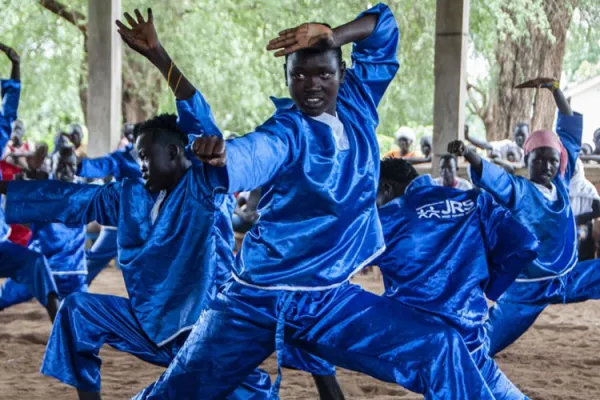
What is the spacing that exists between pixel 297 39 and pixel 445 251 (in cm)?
156

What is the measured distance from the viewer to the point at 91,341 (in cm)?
424

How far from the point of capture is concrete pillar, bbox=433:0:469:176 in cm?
948

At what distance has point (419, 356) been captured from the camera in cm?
298

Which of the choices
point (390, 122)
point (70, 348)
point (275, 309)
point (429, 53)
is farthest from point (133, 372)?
point (390, 122)

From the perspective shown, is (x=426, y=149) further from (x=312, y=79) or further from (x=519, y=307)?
(x=312, y=79)

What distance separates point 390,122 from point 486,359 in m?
13.0

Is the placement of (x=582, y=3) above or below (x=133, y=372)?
above

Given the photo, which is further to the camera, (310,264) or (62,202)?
(62,202)

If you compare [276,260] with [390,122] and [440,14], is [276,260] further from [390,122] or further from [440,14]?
[390,122]

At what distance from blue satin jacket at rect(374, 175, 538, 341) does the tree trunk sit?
11146mm

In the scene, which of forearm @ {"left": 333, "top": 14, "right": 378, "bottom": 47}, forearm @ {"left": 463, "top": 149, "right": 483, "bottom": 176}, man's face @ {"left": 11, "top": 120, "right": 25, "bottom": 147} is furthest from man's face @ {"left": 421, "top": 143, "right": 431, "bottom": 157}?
forearm @ {"left": 333, "top": 14, "right": 378, "bottom": 47}

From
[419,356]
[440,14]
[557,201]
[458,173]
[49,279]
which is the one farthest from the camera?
[458,173]

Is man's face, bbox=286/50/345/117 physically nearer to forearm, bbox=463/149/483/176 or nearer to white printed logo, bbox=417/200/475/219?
white printed logo, bbox=417/200/475/219

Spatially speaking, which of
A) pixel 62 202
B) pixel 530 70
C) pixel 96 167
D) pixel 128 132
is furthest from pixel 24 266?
pixel 530 70
